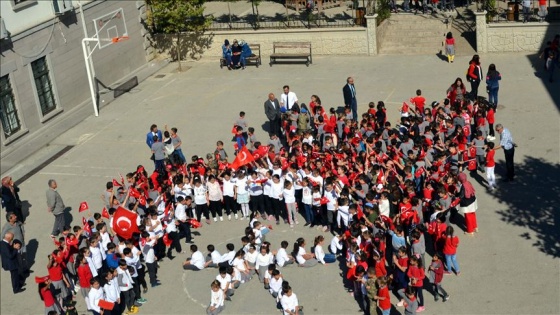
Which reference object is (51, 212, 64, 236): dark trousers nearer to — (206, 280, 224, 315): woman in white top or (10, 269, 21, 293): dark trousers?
(10, 269, 21, 293): dark trousers

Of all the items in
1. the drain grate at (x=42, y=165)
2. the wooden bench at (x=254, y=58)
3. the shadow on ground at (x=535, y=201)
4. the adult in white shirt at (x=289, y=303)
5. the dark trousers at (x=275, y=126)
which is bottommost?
the shadow on ground at (x=535, y=201)

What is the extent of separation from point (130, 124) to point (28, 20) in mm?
5156

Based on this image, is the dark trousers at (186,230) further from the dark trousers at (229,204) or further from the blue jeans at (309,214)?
the blue jeans at (309,214)

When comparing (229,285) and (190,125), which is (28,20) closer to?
(190,125)

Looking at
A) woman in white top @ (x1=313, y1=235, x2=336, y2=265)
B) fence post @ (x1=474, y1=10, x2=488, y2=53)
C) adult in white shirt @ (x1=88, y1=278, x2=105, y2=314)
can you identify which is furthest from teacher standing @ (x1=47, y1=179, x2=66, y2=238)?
fence post @ (x1=474, y1=10, x2=488, y2=53)

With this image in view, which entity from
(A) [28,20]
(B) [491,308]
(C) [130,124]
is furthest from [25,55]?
(B) [491,308]

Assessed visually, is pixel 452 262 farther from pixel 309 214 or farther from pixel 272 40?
pixel 272 40

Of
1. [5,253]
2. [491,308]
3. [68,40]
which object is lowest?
[491,308]

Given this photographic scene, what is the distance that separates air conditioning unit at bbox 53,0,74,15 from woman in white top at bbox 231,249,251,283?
15.3 meters

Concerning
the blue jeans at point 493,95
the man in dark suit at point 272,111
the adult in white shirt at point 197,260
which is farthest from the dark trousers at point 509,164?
the adult in white shirt at point 197,260

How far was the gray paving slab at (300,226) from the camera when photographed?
17.5 meters

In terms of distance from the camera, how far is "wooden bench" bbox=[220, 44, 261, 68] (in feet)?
112

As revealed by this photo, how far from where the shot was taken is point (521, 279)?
17375 millimetres

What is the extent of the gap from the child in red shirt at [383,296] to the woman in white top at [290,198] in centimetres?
486
